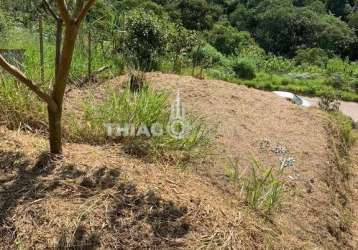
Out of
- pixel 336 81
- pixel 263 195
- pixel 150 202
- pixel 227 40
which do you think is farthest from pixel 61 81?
pixel 227 40

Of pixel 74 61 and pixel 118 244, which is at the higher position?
pixel 74 61

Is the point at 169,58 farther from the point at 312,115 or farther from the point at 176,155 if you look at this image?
the point at 176,155

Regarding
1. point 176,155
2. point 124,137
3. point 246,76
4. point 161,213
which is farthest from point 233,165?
point 246,76

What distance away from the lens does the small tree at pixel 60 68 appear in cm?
226

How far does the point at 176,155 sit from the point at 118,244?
1.12 metres

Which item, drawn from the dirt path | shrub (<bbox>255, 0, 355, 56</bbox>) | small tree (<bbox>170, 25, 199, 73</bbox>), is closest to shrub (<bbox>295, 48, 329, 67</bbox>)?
shrub (<bbox>255, 0, 355, 56</bbox>)

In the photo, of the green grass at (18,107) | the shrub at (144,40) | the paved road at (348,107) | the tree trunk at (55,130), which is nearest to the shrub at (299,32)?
the paved road at (348,107)

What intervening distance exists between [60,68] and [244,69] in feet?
46.0

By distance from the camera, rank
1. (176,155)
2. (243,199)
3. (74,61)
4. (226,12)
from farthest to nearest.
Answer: (226,12) < (74,61) < (176,155) < (243,199)

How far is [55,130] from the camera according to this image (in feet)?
8.34

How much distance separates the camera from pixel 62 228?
2.12 meters

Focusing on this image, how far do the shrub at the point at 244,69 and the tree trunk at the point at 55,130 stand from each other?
13.6m

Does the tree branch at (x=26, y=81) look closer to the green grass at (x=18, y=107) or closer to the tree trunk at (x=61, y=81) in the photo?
the tree trunk at (x=61, y=81)

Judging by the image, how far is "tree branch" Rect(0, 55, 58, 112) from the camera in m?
2.26
